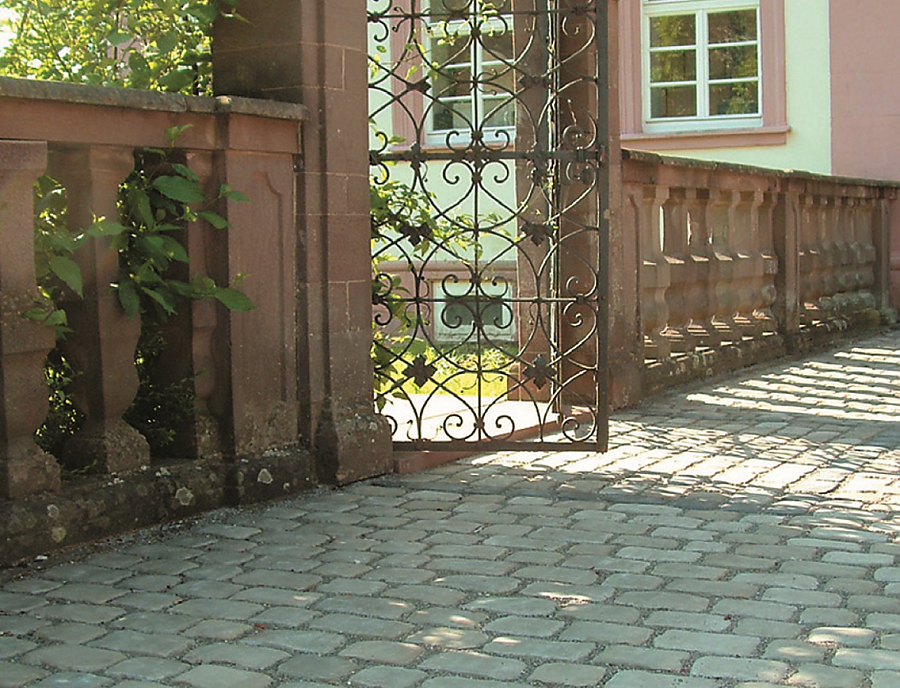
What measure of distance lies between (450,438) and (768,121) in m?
10.8

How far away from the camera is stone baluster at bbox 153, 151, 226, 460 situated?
5.37m

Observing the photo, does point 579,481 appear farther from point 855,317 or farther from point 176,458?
point 855,317

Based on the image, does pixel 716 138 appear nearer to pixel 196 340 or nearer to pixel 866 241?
pixel 866 241

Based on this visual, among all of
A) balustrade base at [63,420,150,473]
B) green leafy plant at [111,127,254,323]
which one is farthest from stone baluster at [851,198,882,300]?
balustrade base at [63,420,150,473]

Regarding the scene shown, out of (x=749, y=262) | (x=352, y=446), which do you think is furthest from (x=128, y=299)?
(x=749, y=262)

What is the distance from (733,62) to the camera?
55.1 feet

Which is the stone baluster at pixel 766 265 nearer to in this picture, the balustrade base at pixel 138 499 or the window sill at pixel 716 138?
the window sill at pixel 716 138

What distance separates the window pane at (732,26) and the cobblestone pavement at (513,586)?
1103 centimetres

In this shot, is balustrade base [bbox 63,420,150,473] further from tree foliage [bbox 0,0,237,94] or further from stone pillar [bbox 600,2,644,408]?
stone pillar [bbox 600,2,644,408]

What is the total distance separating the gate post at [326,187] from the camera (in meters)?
5.83

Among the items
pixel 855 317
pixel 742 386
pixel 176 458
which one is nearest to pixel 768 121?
pixel 855 317

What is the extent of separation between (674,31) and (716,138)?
1611 mm

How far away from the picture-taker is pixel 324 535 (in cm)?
505

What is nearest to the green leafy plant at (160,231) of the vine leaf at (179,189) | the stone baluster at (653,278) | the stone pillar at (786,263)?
the vine leaf at (179,189)
